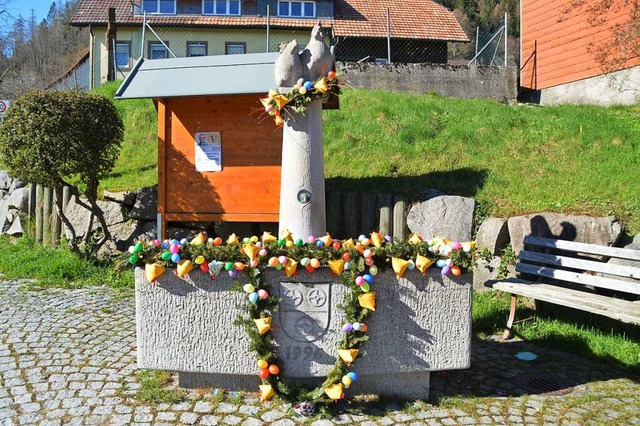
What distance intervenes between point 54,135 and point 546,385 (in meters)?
6.29

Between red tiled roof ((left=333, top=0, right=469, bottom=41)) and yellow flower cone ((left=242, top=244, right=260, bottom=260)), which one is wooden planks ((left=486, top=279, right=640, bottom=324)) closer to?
yellow flower cone ((left=242, top=244, right=260, bottom=260))

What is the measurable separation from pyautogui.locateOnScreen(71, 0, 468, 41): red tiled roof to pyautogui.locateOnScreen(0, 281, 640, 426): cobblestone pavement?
886 inches

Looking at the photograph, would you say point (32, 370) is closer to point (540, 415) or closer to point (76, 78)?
point (540, 415)

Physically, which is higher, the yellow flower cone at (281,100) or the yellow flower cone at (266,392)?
the yellow flower cone at (281,100)

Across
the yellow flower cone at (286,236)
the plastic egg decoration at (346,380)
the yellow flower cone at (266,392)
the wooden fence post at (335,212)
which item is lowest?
the yellow flower cone at (266,392)

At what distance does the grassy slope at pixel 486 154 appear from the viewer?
7.57m

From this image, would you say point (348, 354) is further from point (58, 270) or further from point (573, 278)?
point (58, 270)

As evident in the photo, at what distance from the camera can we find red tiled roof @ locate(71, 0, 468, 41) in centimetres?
2692

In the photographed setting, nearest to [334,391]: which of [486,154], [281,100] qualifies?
[281,100]

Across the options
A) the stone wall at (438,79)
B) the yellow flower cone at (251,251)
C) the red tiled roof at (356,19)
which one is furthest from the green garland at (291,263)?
the red tiled roof at (356,19)

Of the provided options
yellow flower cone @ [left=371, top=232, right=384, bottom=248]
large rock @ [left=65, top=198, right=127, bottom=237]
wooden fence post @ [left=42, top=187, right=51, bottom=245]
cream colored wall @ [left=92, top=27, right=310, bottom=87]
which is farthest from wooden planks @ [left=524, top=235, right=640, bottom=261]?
cream colored wall @ [left=92, top=27, right=310, bottom=87]

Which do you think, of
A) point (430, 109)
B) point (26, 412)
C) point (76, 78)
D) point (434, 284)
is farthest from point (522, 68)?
point (26, 412)

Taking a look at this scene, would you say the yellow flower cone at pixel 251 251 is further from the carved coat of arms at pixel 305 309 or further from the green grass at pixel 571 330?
the green grass at pixel 571 330

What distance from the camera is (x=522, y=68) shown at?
1962 cm
